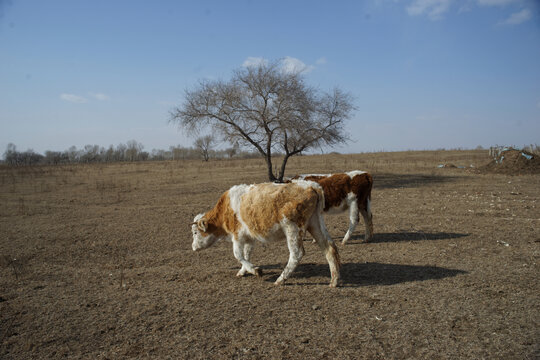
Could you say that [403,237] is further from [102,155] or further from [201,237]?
[102,155]

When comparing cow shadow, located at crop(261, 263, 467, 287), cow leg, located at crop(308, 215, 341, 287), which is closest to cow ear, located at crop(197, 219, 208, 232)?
cow shadow, located at crop(261, 263, 467, 287)

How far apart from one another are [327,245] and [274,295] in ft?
4.00

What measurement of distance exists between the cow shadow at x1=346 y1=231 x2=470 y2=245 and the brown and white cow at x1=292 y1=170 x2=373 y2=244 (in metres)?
0.27

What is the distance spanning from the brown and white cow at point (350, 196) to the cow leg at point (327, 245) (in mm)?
2832

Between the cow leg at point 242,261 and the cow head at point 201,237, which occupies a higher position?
the cow head at point 201,237

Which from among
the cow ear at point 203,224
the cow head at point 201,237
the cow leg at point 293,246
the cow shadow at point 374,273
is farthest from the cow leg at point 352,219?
the cow ear at point 203,224

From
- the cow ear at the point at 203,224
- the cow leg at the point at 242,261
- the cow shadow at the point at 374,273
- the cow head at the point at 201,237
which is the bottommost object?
the cow shadow at the point at 374,273

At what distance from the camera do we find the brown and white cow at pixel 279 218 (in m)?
5.92

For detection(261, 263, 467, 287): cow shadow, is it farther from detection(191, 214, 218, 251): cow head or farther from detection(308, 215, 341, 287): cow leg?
detection(191, 214, 218, 251): cow head

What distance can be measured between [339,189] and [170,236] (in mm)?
4914

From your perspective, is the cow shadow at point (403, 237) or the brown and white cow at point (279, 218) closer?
the brown and white cow at point (279, 218)

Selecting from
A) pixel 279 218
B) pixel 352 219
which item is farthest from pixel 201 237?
pixel 352 219

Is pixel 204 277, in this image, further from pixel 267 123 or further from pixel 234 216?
pixel 267 123

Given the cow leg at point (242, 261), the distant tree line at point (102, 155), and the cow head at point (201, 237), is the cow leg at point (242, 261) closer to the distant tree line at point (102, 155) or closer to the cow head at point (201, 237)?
the cow head at point (201, 237)
